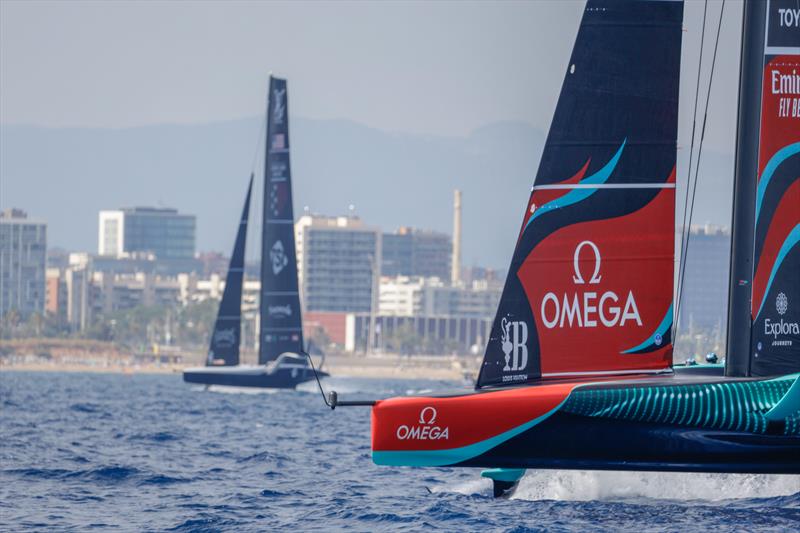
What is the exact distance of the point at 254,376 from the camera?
164 ft

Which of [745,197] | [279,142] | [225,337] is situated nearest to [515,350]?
[745,197]

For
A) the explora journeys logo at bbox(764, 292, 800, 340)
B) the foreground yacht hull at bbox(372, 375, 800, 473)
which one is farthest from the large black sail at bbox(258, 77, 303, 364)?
the foreground yacht hull at bbox(372, 375, 800, 473)

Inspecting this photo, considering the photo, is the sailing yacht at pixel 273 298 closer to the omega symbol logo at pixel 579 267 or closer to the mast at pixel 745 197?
the omega symbol logo at pixel 579 267

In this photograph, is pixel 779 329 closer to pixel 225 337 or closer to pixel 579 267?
pixel 579 267

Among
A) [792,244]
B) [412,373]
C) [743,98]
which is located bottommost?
→ [412,373]

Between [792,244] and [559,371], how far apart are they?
266 centimetres

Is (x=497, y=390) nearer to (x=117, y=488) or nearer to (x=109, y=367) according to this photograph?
(x=117, y=488)

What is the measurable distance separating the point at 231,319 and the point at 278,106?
6.74 meters

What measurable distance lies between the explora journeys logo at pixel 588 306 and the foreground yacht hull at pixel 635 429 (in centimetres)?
99

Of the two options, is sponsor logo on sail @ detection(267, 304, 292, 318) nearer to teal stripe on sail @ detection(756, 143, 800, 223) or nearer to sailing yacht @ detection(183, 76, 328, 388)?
sailing yacht @ detection(183, 76, 328, 388)

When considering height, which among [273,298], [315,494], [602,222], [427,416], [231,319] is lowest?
[315,494]

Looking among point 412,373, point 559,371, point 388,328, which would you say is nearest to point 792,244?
point 559,371

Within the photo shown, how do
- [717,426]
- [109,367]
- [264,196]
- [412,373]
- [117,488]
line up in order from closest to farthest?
[717,426]
[117,488]
[264,196]
[109,367]
[412,373]

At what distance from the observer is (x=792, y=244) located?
16672mm
